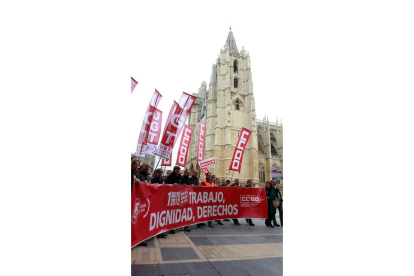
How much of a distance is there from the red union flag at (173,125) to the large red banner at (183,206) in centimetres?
245

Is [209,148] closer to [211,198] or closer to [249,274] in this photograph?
[211,198]

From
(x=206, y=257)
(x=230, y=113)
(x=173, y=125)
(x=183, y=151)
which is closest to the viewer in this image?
(x=206, y=257)

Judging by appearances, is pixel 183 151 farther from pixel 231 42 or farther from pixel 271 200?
pixel 231 42

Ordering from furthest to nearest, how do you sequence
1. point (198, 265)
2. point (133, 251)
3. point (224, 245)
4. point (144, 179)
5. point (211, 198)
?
point (211, 198) < point (144, 179) < point (224, 245) < point (133, 251) < point (198, 265)

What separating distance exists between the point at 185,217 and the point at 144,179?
1.75m

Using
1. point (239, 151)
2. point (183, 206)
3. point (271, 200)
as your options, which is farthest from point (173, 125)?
point (239, 151)

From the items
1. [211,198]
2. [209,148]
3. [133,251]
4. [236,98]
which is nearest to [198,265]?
[133,251]

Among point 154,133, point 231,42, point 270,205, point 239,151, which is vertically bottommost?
point 270,205

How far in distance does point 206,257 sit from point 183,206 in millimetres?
2268

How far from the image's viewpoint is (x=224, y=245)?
13.5 feet

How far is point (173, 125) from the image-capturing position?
26.2ft

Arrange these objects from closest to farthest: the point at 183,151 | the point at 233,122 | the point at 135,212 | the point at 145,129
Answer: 1. the point at 135,212
2. the point at 145,129
3. the point at 183,151
4. the point at 233,122

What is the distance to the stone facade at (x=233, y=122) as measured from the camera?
28203mm

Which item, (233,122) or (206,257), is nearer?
(206,257)
